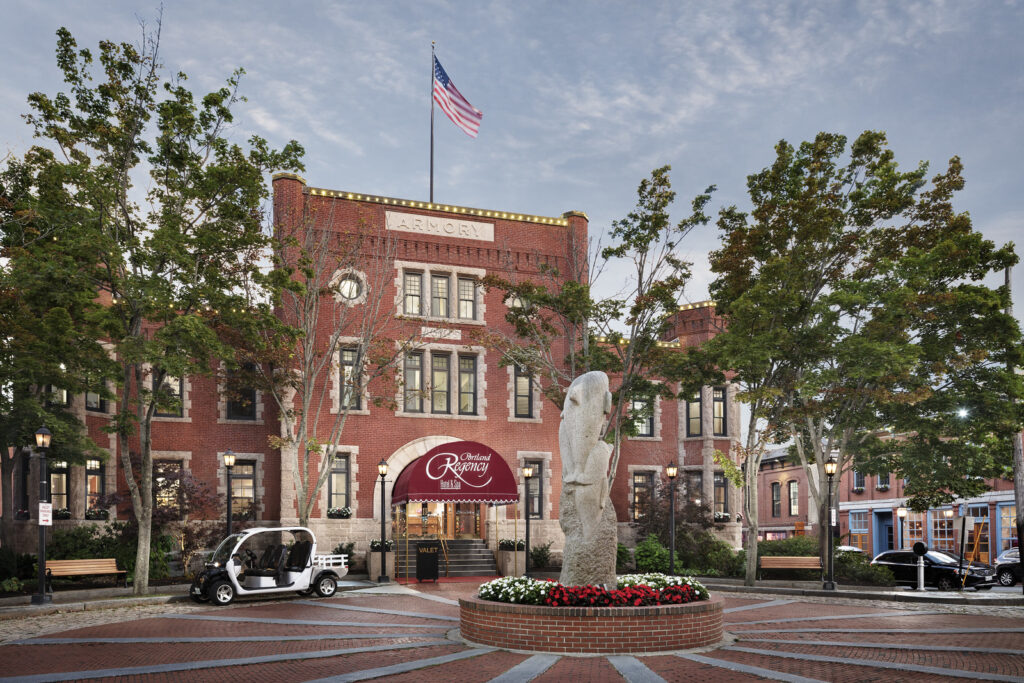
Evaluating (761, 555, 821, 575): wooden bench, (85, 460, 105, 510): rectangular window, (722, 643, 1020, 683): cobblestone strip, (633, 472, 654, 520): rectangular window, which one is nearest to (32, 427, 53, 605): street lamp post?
(85, 460, 105, 510): rectangular window

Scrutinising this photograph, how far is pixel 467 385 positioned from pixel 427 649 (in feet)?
65.2

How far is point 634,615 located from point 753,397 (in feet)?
41.5

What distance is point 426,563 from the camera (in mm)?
26234

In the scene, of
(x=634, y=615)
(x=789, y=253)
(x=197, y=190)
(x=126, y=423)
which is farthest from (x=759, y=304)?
(x=126, y=423)

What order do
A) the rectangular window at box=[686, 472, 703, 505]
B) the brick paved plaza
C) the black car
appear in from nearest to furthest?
the brick paved plaza < the black car < the rectangular window at box=[686, 472, 703, 505]

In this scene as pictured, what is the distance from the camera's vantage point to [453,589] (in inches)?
936

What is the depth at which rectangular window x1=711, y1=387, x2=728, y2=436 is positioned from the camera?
3550 centimetres

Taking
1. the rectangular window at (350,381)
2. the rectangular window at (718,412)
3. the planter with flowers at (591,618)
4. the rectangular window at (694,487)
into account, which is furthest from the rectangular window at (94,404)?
the rectangular window at (718,412)

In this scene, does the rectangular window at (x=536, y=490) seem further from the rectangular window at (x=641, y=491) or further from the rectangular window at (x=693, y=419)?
the rectangular window at (x=693, y=419)

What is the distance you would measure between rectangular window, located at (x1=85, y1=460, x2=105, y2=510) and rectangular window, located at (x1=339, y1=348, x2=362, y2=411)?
26.3 feet

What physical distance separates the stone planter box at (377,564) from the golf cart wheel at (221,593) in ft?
24.4

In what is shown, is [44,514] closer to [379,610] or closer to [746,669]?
[379,610]

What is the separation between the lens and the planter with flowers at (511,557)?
92.5 ft

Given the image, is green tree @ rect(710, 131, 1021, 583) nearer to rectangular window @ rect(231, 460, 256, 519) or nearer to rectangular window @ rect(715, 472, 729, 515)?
rectangular window @ rect(715, 472, 729, 515)
